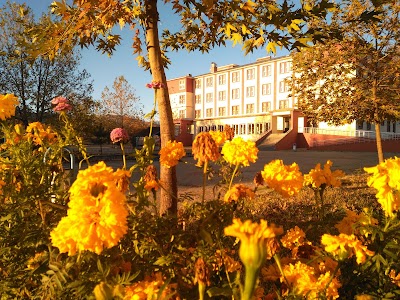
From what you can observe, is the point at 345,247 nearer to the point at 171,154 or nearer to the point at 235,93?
the point at 171,154

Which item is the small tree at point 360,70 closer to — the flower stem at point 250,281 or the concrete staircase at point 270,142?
the flower stem at point 250,281

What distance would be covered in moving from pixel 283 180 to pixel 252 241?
1.04 metres

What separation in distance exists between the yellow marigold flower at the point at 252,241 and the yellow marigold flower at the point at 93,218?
0.36 m

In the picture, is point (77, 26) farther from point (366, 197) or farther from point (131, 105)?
point (131, 105)

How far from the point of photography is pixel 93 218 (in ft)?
2.79

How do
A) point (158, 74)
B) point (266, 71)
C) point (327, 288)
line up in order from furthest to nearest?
point (266, 71), point (158, 74), point (327, 288)

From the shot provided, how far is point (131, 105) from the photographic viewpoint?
29984 mm

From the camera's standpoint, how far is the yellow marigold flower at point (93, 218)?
0.82 metres

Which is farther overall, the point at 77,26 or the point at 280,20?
the point at 77,26

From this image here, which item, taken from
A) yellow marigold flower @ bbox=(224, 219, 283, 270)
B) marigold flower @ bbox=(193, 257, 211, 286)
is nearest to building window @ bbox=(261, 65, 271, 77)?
marigold flower @ bbox=(193, 257, 211, 286)

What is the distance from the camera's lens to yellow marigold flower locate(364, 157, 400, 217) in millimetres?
1228

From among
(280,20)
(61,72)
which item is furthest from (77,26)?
(61,72)

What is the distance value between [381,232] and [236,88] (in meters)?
44.7

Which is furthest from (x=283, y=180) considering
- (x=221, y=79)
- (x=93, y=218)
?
(x=221, y=79)
